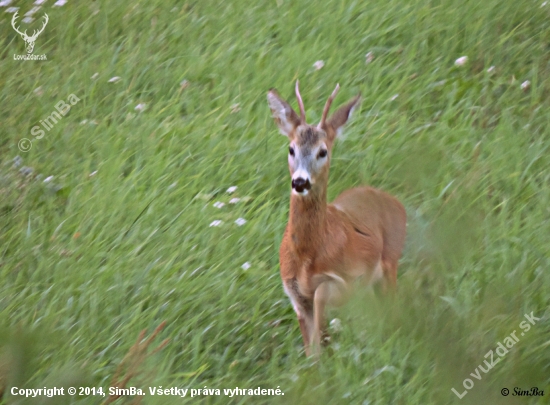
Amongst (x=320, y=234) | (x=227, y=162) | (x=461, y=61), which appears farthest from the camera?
(x=461, y=61)

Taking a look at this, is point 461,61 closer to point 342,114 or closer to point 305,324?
point 342,114

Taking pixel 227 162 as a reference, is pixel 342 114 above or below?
above

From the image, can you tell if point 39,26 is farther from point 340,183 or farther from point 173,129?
point 340,183

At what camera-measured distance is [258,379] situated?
3641 millimetres

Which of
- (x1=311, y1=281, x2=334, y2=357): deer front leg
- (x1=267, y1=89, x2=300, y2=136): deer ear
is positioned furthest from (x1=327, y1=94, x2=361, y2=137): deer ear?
(x1=311, y1=281, x2=334, y2=357): deer front leg

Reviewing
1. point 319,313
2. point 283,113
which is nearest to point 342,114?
point 283,113

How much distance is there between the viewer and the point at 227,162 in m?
5.20

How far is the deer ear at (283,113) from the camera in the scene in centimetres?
410

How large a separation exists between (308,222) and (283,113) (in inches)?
23.6

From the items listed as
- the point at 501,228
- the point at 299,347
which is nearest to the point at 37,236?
the point at 299,347

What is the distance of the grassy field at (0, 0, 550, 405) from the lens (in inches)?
143

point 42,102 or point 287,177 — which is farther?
point 42,102

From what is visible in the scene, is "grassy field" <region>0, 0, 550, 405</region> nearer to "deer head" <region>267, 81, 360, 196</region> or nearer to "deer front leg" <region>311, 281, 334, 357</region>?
"deer front leg" <region>311, 281, 334, 357</region>

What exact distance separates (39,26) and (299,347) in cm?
440
